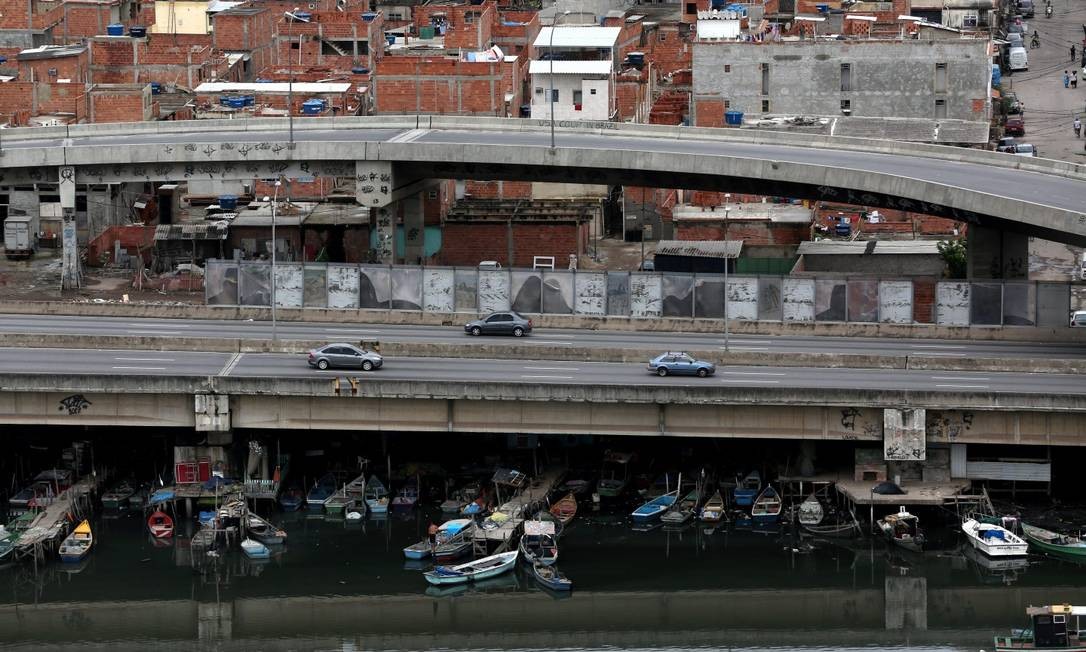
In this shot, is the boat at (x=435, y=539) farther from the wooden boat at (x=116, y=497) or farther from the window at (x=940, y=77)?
the window at (x=940, y=77)

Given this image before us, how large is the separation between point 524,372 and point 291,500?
10349mm

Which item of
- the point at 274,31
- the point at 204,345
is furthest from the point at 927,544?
the point at 274,31

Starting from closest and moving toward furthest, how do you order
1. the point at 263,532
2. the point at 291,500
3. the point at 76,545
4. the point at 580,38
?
the point at 76,545 → the point at 263,532 → the point at 291,500 → the point at 580,38

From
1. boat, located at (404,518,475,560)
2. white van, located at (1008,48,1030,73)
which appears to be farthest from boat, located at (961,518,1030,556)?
white van, located at (1008,48,1030,73)

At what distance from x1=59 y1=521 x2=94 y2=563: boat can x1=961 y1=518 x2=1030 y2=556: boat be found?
105ft

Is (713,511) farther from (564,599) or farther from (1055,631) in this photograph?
(1055,631)

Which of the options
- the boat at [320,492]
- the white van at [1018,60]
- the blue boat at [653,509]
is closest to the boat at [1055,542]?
the blue boat at [653,509]

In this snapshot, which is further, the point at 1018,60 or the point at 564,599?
the point at 1018,60

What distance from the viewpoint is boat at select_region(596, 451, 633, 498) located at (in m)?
91.6

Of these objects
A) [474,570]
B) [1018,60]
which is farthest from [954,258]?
[1018,60]

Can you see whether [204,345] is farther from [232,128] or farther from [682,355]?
[232,128]

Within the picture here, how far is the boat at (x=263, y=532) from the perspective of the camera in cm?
8744

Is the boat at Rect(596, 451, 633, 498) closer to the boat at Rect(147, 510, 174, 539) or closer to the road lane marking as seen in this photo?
the road lane marking

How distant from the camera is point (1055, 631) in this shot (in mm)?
75125
